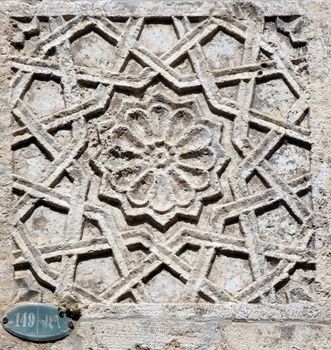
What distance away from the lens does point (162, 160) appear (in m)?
4.07

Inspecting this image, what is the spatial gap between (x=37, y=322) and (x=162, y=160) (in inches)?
32.8

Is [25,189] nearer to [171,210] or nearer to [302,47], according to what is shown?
[171,210]

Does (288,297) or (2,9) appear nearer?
(288,297)

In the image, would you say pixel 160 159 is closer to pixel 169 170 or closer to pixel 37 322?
pixel 169 170

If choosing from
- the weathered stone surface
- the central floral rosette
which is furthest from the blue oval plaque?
the central floral rosette

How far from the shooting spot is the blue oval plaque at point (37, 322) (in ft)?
12.6

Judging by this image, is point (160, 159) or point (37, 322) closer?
point (37, 322)

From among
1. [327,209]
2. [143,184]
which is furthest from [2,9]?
[327,209]

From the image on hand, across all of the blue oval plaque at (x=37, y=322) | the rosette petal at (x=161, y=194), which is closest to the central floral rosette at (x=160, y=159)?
the rosette petal at (x=161, y=194)

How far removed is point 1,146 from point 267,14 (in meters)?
1.29

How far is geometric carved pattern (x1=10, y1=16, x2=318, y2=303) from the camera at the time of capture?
3.94 metres

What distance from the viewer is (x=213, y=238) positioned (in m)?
3.96

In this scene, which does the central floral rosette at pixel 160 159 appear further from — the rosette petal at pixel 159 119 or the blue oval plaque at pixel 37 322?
the blue oval plaque at pixel 37 322

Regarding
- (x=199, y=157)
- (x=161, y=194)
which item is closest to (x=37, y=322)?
(x=161, y=194)
